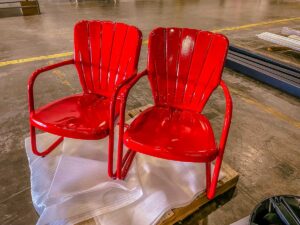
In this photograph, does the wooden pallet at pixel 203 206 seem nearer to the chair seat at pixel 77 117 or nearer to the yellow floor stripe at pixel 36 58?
the chair seat at pixel 77 117

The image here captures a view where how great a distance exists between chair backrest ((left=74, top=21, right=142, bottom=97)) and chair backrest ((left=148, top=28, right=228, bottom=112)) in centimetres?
16

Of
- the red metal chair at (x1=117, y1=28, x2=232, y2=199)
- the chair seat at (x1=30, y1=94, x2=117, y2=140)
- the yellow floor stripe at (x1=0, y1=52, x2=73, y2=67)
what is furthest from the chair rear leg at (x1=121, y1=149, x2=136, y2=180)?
the yellow floor stripe at (x1=0, y1=52, x2=73, y2=67)

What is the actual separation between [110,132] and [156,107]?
1.16 ft

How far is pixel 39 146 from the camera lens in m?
1.74

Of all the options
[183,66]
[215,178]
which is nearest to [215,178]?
[215,178]

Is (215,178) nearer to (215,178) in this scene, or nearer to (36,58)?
(215,178)

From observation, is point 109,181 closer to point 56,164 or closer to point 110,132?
point 110,132

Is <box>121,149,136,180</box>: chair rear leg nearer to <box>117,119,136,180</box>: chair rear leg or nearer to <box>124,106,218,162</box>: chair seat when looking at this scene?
<box>117,119,136,180</box>: chair rear leg

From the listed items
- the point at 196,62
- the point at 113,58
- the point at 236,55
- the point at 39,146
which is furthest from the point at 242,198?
the point at 236,55

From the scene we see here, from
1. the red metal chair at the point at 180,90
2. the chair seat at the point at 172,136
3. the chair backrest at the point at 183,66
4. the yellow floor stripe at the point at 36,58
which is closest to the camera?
the chair seat at the point at 172,136

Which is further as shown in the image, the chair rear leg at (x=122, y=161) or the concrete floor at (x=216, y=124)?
the concrete floor at (x=216, y=124)

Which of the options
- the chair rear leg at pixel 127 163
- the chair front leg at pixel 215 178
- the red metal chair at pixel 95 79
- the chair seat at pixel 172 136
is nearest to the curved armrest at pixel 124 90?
the red metal chair at pixel 95 79

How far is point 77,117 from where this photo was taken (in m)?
1.37

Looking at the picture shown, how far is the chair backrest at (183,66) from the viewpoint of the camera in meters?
1.38
